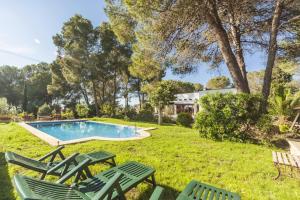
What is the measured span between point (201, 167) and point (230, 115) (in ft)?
13.5

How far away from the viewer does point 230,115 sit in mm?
8305

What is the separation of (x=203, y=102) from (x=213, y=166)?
4582mm

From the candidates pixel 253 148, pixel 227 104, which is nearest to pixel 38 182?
pixel 253 148

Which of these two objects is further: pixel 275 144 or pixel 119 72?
pixel 119 72

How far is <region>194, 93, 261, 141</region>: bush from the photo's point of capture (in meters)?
8.27

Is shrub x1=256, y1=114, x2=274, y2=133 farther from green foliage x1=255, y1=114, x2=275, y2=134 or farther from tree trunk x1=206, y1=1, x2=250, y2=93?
tree trunk x1=206, y1=1, x2=250, y2=93

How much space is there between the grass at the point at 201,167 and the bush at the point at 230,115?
30.7 inches

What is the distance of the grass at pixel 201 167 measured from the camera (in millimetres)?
3691

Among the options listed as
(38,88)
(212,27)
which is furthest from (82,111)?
(38,88)

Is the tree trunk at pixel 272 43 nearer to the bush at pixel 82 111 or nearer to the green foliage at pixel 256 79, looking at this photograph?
the green foliage at pixel 256 79

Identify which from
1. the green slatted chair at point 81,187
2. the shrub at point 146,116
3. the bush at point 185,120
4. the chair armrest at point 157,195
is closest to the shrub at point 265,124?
the green slatted chair at point 81,187

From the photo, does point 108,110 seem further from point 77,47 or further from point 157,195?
point 157,195

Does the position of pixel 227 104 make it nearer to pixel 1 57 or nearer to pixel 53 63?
pixel 1 57

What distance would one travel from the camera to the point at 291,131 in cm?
891
